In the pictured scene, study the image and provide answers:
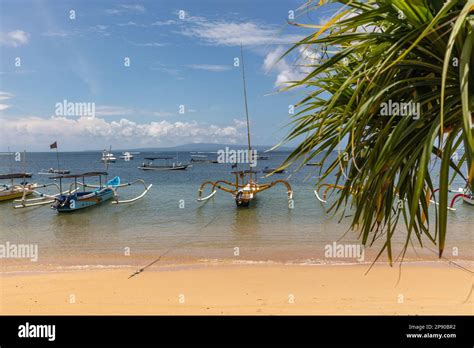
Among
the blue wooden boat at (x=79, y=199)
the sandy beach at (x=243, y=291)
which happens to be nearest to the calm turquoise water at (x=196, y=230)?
the blue wooden boat at (x=79, y=199)

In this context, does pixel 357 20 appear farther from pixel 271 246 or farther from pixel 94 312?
pixel 271 246

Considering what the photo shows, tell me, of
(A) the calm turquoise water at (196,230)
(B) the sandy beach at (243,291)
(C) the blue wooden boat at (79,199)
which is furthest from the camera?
(C) the blue wooden boat at (79,199)

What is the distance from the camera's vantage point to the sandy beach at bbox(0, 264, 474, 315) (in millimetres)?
7723

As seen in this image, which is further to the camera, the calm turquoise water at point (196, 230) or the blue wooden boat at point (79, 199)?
the blue wooden boat at point (79, 199)

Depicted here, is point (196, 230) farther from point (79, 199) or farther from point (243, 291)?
point (79, 199)

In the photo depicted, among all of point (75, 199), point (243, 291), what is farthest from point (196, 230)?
point (75, 199)

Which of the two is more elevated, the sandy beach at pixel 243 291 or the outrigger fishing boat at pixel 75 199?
the outrigger fishing boat at pixel 75 199

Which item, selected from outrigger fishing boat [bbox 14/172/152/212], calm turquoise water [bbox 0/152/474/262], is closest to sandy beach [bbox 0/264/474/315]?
calm turquoise water [bbox 0/152/474/262]

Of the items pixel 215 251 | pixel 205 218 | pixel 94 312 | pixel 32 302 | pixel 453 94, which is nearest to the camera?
pixel 453 94

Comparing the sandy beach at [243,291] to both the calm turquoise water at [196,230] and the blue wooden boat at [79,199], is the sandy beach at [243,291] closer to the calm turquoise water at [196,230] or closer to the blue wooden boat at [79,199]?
the calm turquoise water at [196,230]

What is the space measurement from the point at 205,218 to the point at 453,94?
20857 mm

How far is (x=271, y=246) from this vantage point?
1532 centimetres

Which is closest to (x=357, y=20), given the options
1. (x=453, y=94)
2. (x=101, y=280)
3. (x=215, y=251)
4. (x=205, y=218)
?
(x=453, y=94)

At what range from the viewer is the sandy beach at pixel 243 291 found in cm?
772
